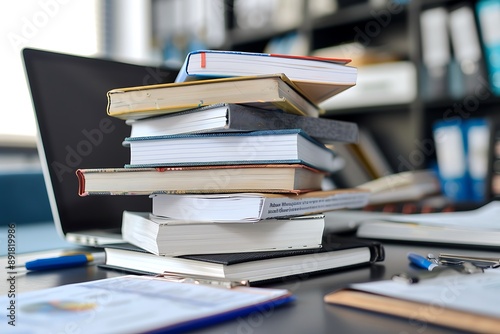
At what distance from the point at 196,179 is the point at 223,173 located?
0.03 m

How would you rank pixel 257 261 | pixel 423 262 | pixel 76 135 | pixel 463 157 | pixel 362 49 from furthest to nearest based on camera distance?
pixel 362 49 < pixel 463 157 < pixel 76 135 < pixel 423 262 < pixel 257 261

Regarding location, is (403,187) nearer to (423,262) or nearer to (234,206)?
(423,262)

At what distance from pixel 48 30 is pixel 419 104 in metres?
1.93

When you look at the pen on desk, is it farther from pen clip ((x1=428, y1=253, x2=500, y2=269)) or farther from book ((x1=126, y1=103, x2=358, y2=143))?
pen clip ((x1=428, y1=253, x2=500, y2=269))

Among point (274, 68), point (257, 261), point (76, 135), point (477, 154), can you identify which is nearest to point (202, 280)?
point (257, 261)

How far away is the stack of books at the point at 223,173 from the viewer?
569 millimetres

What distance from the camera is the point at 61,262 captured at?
671 mm

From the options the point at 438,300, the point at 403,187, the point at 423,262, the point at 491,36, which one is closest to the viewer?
the point at 438,300

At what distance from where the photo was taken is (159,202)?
0.65 meters

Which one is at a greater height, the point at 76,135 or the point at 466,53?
the point at 466,53

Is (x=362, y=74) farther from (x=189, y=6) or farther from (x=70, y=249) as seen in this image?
(x=70, y=249)

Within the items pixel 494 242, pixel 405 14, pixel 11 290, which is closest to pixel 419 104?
pixel 405 14

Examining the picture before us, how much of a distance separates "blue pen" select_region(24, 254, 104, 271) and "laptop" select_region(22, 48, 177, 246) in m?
0.12

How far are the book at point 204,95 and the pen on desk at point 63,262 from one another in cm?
20
